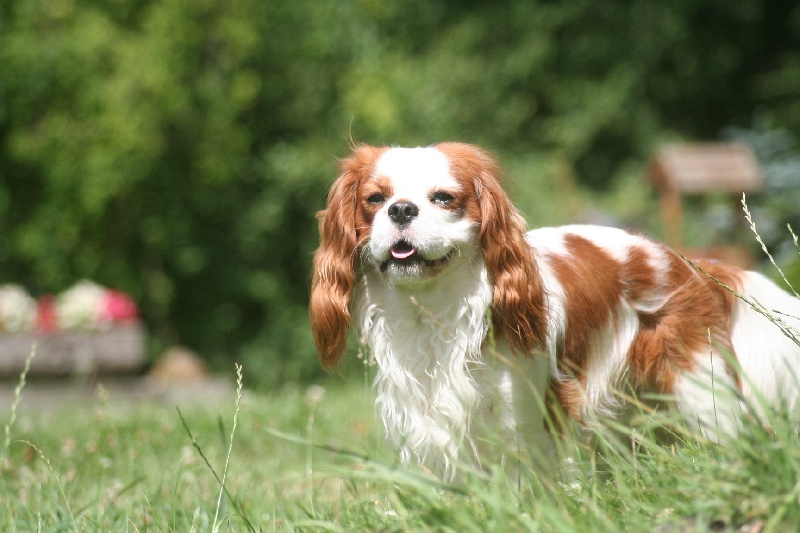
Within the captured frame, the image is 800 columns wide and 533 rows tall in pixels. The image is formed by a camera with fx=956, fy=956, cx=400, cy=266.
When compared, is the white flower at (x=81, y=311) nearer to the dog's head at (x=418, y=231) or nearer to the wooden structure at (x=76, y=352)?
the wooden structure at (x=76, y=352)

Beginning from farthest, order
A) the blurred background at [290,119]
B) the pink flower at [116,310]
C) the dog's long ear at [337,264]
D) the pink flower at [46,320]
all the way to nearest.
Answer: the blurred background at [290,119], the pink flower at [116,310], the pink flower at [46,320], the dog's long ear at [337,264]

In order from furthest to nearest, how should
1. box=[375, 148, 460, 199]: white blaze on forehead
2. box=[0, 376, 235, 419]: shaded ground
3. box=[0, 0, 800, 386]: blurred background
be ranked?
box=[0, 0, 800, 386]: blurred background → box=[0, 376, 235, 419]: shaded ground → box=[375, 148, 460, 199]: white blaze on forehead

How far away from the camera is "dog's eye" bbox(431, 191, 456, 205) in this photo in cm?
284

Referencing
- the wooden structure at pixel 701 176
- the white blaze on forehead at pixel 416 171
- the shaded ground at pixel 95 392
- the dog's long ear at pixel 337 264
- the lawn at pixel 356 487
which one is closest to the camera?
the lawn at pixel 356 487

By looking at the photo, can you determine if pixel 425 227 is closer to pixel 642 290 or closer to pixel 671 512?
pixel 642 290

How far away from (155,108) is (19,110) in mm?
1224

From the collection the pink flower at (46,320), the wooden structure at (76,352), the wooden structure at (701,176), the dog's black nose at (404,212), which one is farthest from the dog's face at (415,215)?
the wooden structure at (701,176)

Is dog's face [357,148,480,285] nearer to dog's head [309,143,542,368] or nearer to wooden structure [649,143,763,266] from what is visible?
dog's head [309,143,542,368]

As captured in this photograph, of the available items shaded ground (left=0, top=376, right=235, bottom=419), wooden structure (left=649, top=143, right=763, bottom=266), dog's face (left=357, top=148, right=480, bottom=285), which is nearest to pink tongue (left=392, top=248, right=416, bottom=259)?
dog's face (left=357, top=148, right=480, bottom=285)

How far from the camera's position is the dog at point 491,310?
2.80 m

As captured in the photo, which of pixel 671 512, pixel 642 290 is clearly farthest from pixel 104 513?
pixel 642 290

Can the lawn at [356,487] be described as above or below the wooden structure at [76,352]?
above

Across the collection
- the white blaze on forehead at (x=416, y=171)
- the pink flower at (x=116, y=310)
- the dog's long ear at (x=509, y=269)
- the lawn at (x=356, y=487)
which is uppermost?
the white blaze on forehead at (x=416, y=171)

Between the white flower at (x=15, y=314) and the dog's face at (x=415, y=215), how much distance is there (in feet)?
16.8
